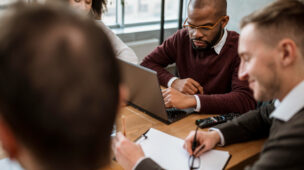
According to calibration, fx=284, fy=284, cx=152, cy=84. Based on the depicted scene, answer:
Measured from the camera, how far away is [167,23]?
3879mm

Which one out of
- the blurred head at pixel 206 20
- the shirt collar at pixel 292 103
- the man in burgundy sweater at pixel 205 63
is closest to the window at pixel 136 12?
the man in burgundy sweater at pixel 205 63

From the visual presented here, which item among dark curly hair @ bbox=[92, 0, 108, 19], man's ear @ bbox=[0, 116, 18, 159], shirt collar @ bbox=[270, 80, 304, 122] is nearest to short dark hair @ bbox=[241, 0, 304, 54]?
shirt collar @ bbox=[270, 80, 304, 122]

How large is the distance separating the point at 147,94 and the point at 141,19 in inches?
98.2

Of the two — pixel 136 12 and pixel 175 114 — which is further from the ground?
pixel 136 12

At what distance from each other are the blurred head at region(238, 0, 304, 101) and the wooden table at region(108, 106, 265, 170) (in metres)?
0.25

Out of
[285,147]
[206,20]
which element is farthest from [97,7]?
[285,147]

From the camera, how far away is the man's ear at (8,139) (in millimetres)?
405

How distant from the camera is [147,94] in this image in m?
1.30

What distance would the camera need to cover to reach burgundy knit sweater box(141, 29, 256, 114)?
1.42m

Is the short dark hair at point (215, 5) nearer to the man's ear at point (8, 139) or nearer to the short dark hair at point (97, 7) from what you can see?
the short dark hair at point (97, 7)

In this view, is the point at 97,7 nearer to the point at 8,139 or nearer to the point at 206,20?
the point at 206,20

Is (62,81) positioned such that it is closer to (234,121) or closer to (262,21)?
(262,21)

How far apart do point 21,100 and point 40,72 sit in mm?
47

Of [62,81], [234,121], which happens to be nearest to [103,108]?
[62,81]
